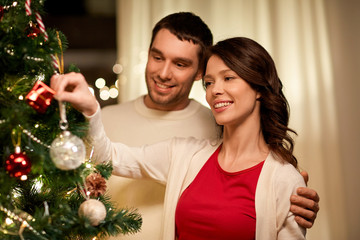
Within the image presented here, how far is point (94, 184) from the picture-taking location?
102cm

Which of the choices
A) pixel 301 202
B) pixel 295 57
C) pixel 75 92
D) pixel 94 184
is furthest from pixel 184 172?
pixel 295 57

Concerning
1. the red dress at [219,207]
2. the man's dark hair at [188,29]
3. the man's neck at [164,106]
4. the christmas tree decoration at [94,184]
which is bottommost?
the red dress at [219,207]

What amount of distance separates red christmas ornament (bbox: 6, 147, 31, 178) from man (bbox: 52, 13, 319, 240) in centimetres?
96

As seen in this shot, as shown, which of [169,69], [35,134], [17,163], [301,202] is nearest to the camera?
[17,163]

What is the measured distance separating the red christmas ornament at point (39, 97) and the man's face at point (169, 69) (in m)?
0.98

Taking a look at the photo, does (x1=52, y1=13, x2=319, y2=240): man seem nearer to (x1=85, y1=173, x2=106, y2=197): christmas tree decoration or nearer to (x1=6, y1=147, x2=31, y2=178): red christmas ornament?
(x1=85, y1=173, x2=106, y2=197): christmas tree decoration

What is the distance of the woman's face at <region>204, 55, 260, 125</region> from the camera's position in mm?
1464

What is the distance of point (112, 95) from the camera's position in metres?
2.97

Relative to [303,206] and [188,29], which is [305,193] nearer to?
[303,206]

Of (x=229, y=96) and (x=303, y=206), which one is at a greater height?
(x=229, y=96)

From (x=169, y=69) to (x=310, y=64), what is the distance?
1.24m

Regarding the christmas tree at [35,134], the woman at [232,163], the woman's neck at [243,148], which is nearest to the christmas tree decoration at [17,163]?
the christmas tree at [35,134]

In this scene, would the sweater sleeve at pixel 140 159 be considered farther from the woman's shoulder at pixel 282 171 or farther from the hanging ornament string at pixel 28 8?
the hanging ornament string at pixel 28 8

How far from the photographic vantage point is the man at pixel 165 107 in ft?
5.87
